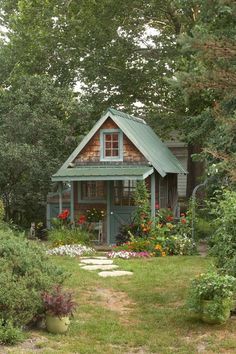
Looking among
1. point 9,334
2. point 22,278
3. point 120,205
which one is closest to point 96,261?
point 120,205

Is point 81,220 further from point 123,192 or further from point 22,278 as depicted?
point 22,278

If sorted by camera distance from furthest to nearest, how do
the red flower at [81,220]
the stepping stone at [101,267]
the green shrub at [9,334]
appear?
the red flower at [81,220] → the stepping stone at [101,267] → the green shrub at [9,334]

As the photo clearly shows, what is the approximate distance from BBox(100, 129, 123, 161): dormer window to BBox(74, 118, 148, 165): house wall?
147 mm

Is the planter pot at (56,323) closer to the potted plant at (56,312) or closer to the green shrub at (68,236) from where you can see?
the potted plant at (56,312)

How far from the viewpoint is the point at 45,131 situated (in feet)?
70.0

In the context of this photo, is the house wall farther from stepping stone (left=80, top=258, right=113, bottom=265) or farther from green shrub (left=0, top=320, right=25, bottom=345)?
green shrub (left=0, top=320, right=25, bottom=345)

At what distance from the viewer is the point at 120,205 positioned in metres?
19.1

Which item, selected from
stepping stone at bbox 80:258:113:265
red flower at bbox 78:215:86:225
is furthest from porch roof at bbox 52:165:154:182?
stepping stone at bbox 80:258:113:265

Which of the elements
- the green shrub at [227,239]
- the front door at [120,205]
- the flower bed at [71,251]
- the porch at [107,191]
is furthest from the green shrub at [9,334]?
the front door at [120,205]

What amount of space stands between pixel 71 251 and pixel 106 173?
3.60 metres

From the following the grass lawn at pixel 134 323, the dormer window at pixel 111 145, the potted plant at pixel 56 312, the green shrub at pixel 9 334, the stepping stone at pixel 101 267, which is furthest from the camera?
the dormer window at pixel 111 145

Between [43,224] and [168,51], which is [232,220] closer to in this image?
[43,224]

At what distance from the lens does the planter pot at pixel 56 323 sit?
724cm

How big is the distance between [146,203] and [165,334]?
9495 mm
